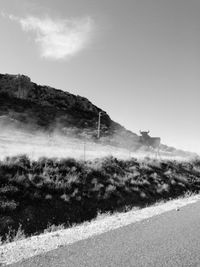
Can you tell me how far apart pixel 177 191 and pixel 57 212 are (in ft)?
36.2

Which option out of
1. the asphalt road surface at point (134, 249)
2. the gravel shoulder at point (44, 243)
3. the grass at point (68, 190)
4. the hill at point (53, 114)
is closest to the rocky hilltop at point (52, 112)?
the hill at point (53, 114)

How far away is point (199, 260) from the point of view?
616 cm

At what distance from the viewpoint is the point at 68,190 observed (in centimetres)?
1600

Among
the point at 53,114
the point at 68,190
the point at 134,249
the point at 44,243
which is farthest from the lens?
the point at 53,114

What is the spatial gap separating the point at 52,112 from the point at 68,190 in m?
65.2

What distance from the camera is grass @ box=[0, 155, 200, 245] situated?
12492 mm

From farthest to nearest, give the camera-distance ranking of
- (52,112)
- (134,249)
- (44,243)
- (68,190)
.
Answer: (52,112), (68,190), (44,243), (134,249)

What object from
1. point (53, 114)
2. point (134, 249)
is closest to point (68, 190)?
point (134, 249)

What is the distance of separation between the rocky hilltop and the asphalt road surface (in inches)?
1950

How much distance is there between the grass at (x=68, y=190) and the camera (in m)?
12.5

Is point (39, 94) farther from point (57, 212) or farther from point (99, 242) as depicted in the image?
point (99, 242)

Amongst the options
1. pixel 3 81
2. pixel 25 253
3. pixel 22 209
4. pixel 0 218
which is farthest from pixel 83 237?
pixel 3 81

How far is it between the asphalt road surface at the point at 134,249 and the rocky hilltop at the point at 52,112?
1950 inches

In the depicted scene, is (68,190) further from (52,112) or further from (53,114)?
(52,112)
